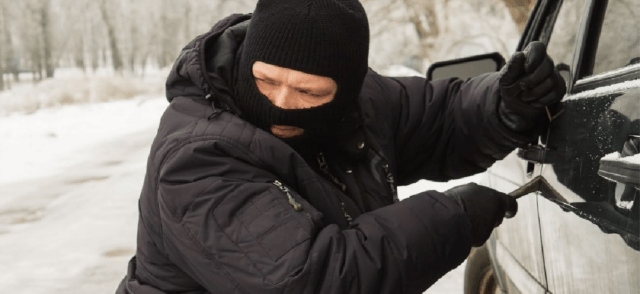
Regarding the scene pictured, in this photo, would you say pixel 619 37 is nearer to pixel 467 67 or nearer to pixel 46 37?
pixel 467 67

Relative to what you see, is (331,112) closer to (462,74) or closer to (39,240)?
(462,74)

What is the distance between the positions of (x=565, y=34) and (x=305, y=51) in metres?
0.91

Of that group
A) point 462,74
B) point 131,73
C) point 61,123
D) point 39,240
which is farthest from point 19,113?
point 462,74

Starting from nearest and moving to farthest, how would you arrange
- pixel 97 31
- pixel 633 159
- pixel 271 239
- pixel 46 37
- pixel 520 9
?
pixel 633 159, pixel 271 239, pixel 520 9, pixel 46 37, pixel 97 31

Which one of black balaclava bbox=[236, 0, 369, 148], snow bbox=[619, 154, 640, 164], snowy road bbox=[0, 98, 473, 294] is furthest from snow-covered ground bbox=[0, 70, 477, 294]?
snow bbox=[619, 154, 640, 164]

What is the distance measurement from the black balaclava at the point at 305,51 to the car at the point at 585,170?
58cm

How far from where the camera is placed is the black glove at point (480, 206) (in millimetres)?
1713

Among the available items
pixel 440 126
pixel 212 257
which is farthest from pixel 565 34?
pixel 212 257

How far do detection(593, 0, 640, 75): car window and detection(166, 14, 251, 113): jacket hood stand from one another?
0.95 m

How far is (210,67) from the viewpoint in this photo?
1.75 m

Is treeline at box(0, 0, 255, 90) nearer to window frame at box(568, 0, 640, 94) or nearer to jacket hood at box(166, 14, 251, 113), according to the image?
jacket hood at box(166, 14, 251, 113)

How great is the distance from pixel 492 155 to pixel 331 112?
65 cm

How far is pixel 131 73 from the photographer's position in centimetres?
3225

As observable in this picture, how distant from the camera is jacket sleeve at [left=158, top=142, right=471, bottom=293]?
4.72ft
